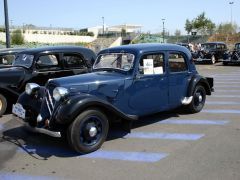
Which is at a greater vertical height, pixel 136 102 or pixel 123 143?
pixel 136 102

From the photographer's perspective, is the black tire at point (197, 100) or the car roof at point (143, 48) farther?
the black tire at point (197, 100)

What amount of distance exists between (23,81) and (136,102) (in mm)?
3570

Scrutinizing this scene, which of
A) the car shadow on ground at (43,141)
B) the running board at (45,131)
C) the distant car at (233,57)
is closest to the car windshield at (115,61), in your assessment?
the car shadow on ground at (43,141)

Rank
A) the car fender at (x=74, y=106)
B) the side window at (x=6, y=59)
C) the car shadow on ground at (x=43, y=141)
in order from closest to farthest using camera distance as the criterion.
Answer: the car fender at (x=74, y=106) → the car shadow on ground at (x=43, y=141) → the side window at (x=6, y=59)

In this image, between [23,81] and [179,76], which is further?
[23,81]

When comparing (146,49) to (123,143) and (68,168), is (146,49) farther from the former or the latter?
(68,168)

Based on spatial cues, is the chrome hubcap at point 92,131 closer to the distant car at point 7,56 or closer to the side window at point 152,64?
the side window at point 152,64

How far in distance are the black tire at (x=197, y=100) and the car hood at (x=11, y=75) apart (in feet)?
13.6

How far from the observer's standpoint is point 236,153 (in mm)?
5602

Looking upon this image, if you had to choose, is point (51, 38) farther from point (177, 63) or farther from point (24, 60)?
point (177, 63)

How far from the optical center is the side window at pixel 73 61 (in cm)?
970

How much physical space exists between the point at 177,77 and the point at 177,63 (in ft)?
1.10

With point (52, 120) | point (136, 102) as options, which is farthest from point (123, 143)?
point (52, 120)

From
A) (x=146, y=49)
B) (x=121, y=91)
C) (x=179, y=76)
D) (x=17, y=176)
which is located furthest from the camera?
(x=179, y=76)
